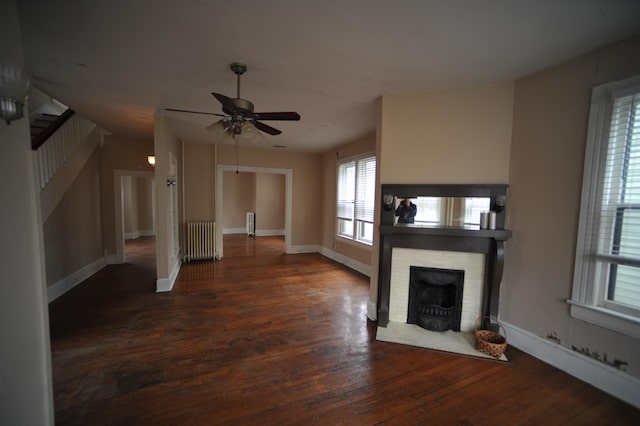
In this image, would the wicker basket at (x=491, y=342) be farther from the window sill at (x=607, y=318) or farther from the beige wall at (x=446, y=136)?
the beige wall at (x=446, y=136)

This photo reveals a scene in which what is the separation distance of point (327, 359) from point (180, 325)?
1.74 m

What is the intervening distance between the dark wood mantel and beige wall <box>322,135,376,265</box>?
74.5 inches

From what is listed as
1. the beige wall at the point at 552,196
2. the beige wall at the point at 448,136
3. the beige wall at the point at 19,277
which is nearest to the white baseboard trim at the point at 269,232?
the beige wall at the point at 448,136

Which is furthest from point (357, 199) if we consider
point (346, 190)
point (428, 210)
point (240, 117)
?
point (240, 117)

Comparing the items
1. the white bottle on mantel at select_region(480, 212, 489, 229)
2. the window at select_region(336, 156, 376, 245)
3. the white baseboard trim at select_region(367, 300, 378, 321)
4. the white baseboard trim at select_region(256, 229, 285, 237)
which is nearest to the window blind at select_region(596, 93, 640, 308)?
the white bottle on mantel at select_region(480, 212, 489, 229)

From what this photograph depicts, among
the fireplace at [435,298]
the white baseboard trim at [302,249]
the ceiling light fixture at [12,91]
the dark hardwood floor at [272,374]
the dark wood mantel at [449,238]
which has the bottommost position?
the dark hardwood floor at [272,374]

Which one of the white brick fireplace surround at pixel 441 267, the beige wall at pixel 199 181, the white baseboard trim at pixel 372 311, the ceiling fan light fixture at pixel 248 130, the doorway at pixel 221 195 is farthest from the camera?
the doorway at pixel 221 195

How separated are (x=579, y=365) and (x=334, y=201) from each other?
15.0 feet

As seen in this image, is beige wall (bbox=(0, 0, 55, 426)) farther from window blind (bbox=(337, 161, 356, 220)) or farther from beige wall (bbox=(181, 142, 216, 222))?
window blind (bbox=(337, 161, 356, 220))

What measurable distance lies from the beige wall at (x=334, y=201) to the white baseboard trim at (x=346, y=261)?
6 cm

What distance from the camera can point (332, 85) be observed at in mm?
2602

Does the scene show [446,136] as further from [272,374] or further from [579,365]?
[272,374]

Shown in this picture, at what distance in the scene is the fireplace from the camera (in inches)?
108

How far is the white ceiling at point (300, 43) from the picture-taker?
1.54 metres
